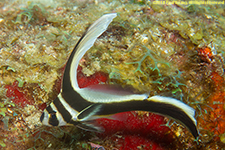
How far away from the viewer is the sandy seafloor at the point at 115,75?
2.10 metres

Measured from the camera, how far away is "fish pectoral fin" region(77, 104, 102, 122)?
65.8 inches

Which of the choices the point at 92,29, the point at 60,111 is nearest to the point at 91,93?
the point at 60,111

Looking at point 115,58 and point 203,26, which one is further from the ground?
point 203,26

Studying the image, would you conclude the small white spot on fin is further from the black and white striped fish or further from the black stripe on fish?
the black stripe on fish

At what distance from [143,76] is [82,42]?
1.10m

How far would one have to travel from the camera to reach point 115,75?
2.12 meters

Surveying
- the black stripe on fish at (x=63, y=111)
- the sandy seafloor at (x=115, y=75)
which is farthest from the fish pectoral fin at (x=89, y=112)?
the sandy seafloor at (x=115, y=75)

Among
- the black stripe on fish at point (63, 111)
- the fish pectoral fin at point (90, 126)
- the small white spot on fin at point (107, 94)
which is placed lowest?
the fish pectoral fin at point (90, 126)

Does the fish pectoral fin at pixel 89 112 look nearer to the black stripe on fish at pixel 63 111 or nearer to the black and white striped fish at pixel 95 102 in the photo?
the black and white striped fish at pixel 95 102

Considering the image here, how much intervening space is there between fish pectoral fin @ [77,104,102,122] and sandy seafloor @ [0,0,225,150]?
38 centimetres

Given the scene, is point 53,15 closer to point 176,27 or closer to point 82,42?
point 82,42

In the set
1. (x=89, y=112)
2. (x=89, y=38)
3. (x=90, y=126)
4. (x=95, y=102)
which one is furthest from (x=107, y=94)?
(x=89, y=38)

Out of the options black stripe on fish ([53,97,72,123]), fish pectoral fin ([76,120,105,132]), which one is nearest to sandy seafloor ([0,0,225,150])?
fish pectoral fin ([76,120,105,132])

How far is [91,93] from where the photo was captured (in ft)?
5.60
